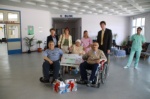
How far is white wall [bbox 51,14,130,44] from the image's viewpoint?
12.8 m

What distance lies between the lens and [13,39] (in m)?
9.25

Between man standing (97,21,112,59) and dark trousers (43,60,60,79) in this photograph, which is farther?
man standing (97,21,112,59)

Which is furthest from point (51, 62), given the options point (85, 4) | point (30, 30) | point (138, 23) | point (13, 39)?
point (138, 23)

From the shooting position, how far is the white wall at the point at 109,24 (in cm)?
1277

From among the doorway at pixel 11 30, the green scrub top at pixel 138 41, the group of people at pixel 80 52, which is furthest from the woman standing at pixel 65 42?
the doorway at pixel 11 30

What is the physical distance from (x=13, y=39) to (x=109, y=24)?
7.85m

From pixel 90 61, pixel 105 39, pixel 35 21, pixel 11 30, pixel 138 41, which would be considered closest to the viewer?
pixel 90 61

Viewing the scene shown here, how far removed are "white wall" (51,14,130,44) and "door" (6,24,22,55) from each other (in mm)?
3751

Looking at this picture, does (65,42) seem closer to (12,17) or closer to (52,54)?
(52,54)

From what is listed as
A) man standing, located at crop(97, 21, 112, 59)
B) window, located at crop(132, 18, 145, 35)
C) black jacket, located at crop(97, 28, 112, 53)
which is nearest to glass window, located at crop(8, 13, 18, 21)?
man standing, located at crop(97, 21, 112, 59)

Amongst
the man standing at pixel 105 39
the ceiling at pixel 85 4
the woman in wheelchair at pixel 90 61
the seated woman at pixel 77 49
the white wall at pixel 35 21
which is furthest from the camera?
the white wall at pixel 35 21

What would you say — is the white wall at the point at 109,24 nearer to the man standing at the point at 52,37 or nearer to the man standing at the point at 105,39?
the man standing at the point at 52,37

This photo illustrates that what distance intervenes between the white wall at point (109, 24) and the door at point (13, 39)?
3751mm

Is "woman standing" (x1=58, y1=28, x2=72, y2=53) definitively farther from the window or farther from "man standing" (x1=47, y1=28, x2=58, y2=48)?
the window
